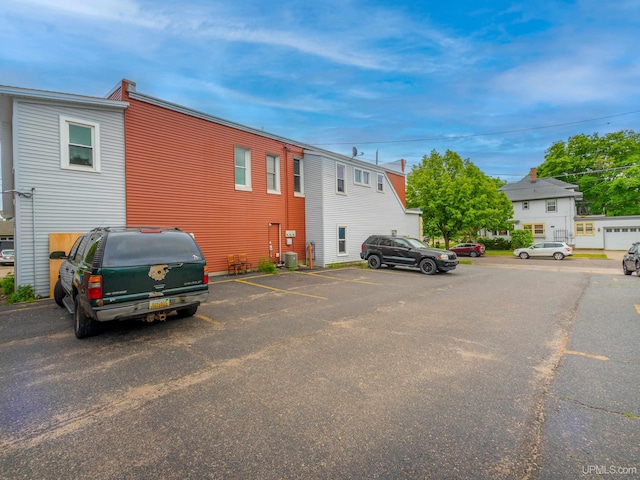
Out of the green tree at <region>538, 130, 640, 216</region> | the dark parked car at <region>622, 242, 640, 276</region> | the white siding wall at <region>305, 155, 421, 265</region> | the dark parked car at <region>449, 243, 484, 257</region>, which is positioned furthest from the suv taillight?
the green tree at <region>538, 130, 640, 216</region>

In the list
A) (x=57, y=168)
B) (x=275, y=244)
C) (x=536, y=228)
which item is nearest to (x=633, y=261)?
(x=275, y=244)

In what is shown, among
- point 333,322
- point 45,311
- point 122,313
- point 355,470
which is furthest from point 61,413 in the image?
point 45,311

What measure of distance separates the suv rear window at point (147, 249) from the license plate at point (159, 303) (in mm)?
648

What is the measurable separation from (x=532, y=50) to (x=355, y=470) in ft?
68.5

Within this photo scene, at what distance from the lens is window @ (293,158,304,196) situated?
16.8m

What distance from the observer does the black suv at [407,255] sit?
1416 cm

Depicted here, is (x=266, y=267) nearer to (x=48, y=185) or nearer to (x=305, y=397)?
(x=48, y=185)

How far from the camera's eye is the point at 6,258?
72.5 ft

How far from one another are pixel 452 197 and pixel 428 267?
50.5 feet

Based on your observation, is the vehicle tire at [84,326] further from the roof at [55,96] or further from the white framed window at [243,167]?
the white framed window at [243,167]

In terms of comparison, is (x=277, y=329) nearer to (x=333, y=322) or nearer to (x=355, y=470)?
(x=333, y=322)

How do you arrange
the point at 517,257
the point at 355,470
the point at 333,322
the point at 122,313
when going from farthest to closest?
the point at 517,257 < the point at 333,322 < the point at 122,313 < the point at 355,470

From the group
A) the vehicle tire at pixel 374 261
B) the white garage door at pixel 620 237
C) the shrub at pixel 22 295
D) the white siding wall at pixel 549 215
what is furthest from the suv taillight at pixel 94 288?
the white garage door at pixel 620 237

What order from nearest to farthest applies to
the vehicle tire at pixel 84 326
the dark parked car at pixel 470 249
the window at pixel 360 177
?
the vehicle tire at pixel 84 326 → the window at pixel 360 177 → the dark parked car at pixel 470 249
